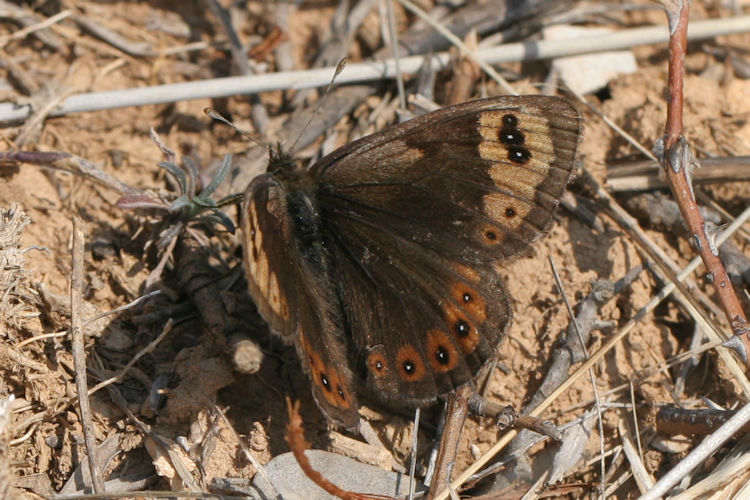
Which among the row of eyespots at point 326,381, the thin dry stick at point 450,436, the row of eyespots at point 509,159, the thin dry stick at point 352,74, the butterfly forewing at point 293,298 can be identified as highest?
the thin dry stick at point 352,74

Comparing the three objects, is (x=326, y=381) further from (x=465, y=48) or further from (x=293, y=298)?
(x=465, y=48)

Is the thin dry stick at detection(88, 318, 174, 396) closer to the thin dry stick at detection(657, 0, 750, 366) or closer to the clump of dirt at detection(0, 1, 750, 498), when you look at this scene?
the clump of dirt at detection(0, 1, 750, 498)

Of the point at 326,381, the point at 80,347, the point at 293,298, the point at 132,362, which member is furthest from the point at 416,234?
the point at 80,347

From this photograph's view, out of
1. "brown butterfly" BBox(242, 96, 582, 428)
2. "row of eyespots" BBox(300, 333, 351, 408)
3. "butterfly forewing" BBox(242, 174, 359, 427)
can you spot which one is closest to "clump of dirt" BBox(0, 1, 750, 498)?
"brown butterfly" BBox(242, 96, 582, 428)

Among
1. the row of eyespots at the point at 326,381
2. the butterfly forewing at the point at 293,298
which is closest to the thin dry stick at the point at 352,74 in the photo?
the butterfly forewing at the point at 293,298

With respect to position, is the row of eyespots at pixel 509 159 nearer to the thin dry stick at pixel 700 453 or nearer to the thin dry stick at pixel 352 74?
the thin dry stick at pixel 700 453

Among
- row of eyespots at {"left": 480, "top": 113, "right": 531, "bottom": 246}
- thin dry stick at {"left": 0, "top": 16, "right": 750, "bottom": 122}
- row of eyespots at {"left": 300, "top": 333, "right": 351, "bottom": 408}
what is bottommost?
row of eyespots at {"left": 300, "top": 333, "right": 351, "bottom": 408}

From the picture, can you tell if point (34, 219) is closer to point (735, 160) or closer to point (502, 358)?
point (502, 358)
